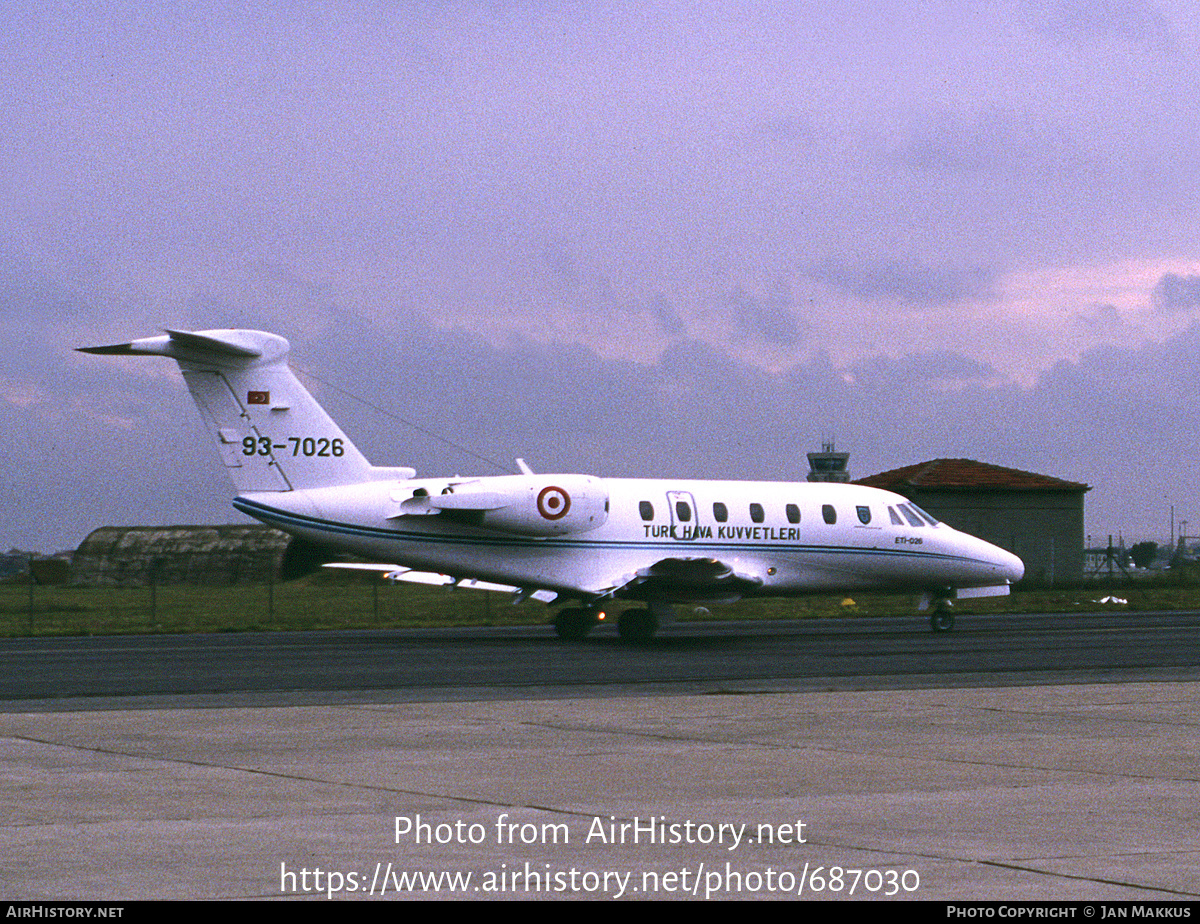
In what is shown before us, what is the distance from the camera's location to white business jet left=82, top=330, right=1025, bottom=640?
27734mm

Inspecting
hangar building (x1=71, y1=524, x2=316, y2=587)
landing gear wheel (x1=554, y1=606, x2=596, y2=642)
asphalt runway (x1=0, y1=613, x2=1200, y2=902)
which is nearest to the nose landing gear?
landing gear wheel (x1=554, y1=606, x2=596, y2=642)

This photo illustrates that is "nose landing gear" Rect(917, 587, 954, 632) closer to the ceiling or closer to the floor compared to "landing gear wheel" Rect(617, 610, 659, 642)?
closer to the ceiling

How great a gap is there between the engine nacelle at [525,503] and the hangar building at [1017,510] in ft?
116

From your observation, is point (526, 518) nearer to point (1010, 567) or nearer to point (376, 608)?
point (1010, 567)

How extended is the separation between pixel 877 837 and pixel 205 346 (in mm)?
20845

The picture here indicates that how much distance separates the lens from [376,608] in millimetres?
39812

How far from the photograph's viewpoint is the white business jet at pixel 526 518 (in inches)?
1092

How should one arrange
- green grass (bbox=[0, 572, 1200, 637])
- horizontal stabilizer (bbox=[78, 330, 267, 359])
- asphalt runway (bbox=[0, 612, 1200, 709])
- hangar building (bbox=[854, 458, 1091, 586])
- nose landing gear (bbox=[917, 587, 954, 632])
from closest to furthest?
asphalt runway (bbox=[0, 612, 1200, 709])
horizontal stabilizer (bbox=[78, 330, 267, 359])
nose landing gear (bbox=[917, 587, 954, 632])
green grass (bbox=[0, 572, 1200, 637])
hangar building (bbox=[854, 458, 1091, 586])

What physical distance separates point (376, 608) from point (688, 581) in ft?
42.2

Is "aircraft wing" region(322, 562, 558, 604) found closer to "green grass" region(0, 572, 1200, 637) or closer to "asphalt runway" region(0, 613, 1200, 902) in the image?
"green grass" region(0, 572, 1200, 637)

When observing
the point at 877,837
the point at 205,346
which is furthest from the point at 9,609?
the point at 877,837

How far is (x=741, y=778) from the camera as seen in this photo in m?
10.9

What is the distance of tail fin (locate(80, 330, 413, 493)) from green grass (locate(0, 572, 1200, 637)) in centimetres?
803
